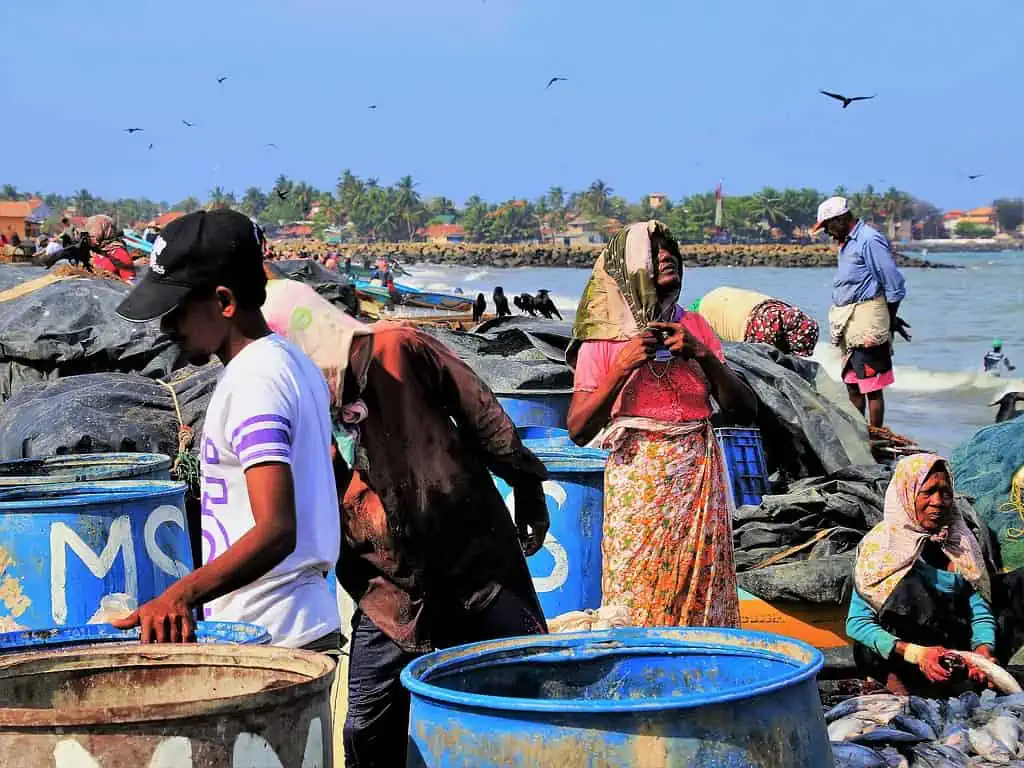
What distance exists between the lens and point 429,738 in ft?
7.11

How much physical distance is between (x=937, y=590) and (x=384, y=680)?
2731 mm

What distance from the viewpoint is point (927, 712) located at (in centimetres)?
442

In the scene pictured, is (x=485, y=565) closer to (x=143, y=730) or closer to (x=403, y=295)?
(x=143, y=730)

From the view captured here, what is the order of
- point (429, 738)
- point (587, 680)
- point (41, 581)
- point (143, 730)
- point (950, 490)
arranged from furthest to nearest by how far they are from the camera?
point (950, 490) < point (41, 581) < point (587, 680) < point (429, 738) < point (143, 730)

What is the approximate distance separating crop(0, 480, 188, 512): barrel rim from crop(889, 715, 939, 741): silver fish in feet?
6.89

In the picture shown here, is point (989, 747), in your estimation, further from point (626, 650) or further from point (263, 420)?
point (263, 420)

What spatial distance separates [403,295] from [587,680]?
2319 centimetres

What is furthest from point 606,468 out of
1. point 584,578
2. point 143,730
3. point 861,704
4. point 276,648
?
point 143,730

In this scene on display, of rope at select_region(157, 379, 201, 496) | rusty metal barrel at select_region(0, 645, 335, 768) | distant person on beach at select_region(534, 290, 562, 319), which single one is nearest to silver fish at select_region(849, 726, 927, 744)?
rusty metal barrel at select_region(0, 645, 335, 768)

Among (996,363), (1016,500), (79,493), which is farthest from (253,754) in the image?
(996,363)

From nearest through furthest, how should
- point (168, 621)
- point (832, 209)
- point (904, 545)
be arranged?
1. point (168, 621)
2. point (904, 545)
3. point (832, 209)

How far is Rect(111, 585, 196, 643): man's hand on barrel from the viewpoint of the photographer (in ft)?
7.84

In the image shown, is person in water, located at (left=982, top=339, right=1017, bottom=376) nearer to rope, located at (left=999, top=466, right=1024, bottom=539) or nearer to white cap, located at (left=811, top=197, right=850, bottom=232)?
white cap, located at (left=811, top=197, right=850, bottom=232)

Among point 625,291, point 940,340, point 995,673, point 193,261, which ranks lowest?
point 940,340
